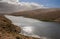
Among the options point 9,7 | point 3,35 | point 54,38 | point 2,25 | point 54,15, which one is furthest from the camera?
point 9,7

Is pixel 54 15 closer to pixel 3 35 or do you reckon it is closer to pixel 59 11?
pixel 59 11

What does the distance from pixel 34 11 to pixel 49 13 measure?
3397 millimetres

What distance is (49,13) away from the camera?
3388cm

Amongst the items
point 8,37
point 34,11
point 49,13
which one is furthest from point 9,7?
point 8,37

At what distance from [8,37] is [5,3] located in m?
27.4

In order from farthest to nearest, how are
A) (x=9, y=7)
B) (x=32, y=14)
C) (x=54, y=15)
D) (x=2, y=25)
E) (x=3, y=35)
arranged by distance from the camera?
(x=9, y=7)
(x=32, y=14)
(x=54, y=15)
(x=2, y=25)
(x=3, y=35)

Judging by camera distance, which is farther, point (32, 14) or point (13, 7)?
point (13, 7)

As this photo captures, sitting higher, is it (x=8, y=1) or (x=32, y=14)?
(x=8, y=1)

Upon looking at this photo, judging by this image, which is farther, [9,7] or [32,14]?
[9,7]

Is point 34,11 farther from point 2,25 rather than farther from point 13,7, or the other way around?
point 2,25

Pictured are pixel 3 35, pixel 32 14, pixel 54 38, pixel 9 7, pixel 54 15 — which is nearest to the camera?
pixel 3 35

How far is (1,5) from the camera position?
116ft

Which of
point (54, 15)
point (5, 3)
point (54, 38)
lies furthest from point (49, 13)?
point (54, 38)

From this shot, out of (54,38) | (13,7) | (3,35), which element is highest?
(13,7)
